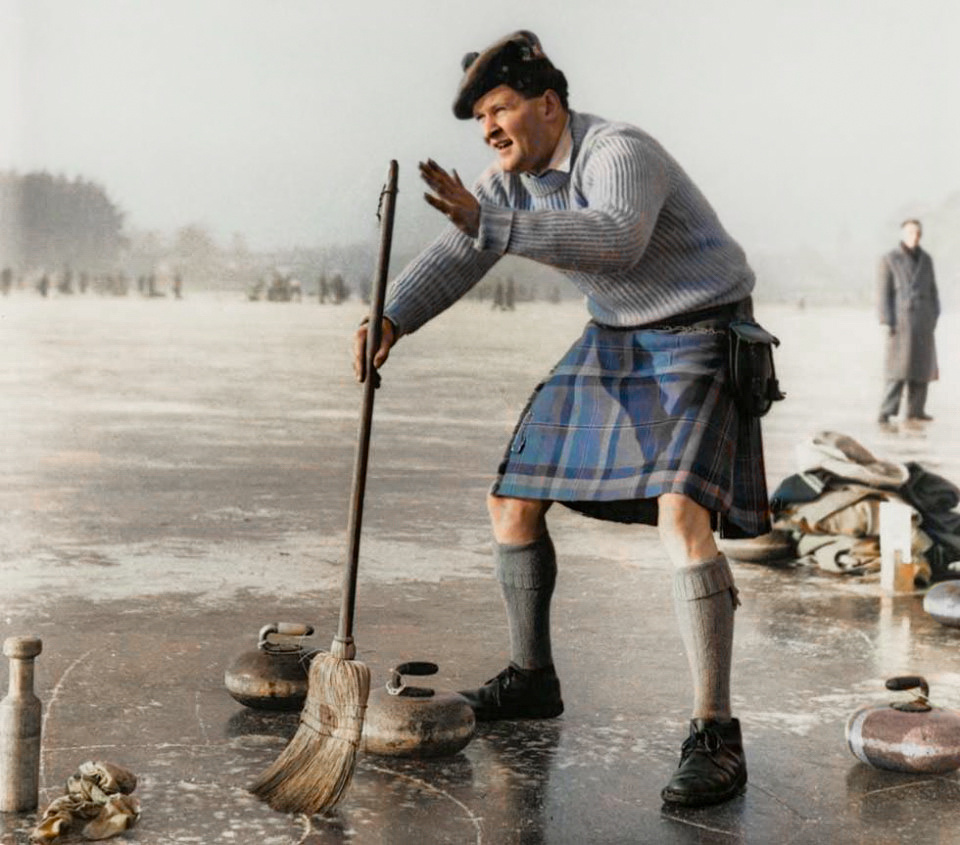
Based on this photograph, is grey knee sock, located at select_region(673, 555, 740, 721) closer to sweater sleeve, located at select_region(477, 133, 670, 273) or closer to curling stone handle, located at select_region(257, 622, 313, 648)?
sweater sleeve, located at select_region(477, 133, 670, 273)

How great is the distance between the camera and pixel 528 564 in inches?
137

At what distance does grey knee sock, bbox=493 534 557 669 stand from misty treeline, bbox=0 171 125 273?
6.91 meters

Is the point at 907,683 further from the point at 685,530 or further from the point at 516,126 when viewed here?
the point at 516,126

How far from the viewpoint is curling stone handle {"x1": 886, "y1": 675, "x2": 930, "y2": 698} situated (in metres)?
3.39

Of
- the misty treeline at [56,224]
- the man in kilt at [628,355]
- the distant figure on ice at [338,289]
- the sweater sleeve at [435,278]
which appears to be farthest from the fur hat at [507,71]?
the misty treeline at [56,224]

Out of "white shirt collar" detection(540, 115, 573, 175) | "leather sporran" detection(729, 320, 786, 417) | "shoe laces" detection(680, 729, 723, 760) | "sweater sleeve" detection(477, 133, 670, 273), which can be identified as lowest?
"shoe laces" detection(680, 729, 723, 760)

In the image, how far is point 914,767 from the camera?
3.31 metres

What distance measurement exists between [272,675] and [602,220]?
1.32 m

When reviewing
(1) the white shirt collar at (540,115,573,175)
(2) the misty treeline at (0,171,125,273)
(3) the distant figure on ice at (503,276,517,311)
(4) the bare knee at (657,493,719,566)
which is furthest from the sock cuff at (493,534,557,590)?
(3) the distant figure on ice at (503,276,517,311)

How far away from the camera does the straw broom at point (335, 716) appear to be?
2.91m

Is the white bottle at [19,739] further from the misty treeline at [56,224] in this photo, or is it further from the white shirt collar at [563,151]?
the misty treeline at [56,224]

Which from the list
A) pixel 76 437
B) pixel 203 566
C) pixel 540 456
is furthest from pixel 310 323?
pixel 540 456

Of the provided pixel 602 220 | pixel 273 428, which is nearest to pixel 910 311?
pixel 273 428

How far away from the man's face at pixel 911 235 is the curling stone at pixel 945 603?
5.72m
